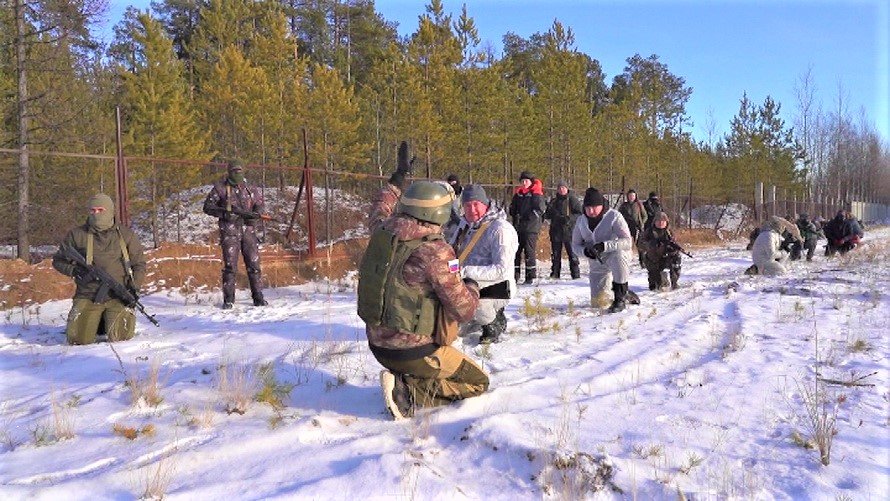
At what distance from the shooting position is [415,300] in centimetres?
309

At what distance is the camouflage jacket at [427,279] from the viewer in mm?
3051

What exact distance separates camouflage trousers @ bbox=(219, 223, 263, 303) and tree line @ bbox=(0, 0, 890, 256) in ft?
34.0

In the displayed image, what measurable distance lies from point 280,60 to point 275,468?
90.7ft

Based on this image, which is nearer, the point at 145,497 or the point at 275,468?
the point at 145,497

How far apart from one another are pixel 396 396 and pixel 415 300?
61 cm

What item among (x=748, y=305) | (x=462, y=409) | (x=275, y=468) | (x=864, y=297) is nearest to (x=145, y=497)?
(x=275, y=468)

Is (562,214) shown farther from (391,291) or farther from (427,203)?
(391,291)

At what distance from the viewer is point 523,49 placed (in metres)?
41.5

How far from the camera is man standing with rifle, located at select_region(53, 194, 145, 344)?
218 inches

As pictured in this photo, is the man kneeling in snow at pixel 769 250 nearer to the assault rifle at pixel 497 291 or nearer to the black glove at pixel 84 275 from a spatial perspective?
the assault rifle at pixel 497 291

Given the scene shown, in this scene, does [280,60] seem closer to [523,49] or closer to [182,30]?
[182,30]

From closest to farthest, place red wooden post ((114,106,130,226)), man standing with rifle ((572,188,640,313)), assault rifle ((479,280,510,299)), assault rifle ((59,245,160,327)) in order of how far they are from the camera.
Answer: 1. assault rifle ((479,280,510,299))
2. assault rifle ((59,245,160,327))
3. man standing with rifle ((572,188,640,313))
4. red wooden post ((114,106,130,226))

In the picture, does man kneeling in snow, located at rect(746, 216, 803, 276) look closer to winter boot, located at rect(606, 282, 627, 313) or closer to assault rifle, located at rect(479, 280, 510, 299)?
winter boot, located at rect(606, 282, 627, 313)

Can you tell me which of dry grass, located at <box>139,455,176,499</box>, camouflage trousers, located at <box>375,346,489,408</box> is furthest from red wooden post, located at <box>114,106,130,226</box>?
camouflage trousers, located at <box>375,346,489,408</box>
